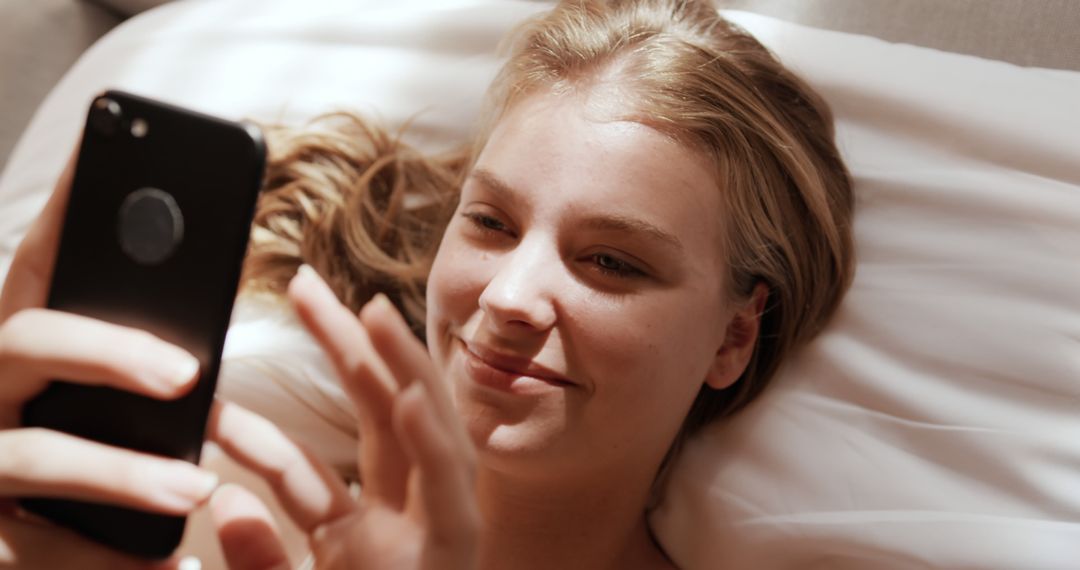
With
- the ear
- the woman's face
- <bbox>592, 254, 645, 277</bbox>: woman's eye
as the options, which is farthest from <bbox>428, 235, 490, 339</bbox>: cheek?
the ear

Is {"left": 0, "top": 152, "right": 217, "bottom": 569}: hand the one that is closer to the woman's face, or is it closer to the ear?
the woman's face

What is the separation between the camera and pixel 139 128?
0.67 meters

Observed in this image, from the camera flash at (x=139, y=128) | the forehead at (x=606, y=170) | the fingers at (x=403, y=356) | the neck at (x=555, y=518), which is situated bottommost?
the neck at (x=555, y=518)

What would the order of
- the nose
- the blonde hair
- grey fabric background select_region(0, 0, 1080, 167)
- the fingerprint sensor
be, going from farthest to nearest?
grey fabric background select_region(0, 0, 1080, 167) < the blonde hair < the nose < the fingerprint sensor

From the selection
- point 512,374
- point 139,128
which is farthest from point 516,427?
point 139,128

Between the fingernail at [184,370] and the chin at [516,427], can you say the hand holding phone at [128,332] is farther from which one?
the chin at [516,427]

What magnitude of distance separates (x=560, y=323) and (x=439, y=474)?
1.14 ft

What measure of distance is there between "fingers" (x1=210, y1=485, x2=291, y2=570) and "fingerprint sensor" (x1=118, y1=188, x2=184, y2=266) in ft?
0.57

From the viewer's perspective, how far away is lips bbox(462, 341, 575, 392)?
890 mm

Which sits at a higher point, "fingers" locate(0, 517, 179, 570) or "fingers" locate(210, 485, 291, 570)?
"fingers" locate(210, 485, 291, 570)

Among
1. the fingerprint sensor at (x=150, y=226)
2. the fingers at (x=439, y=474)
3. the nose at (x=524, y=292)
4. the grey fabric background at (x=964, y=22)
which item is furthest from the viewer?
the grey fabric background at (x=964, y=22)

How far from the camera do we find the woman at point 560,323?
609mm

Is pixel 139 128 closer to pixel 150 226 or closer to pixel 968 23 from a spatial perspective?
pixel 150 226

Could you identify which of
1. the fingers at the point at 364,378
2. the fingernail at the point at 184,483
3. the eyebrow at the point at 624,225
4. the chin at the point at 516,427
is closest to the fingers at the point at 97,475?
the fingernail at the point at 184,483
